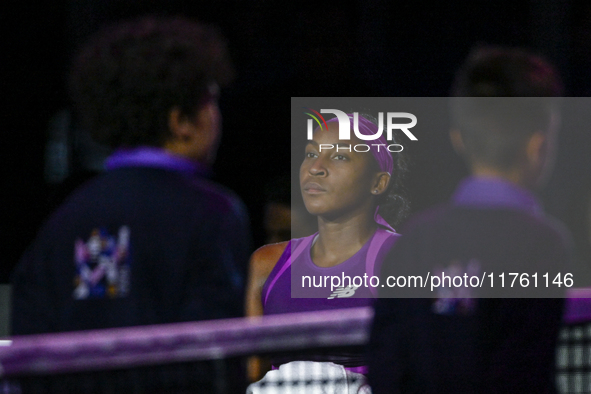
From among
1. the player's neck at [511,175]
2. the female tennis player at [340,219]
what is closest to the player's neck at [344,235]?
the female tennis player at [340,219]

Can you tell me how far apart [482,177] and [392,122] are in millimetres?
1113

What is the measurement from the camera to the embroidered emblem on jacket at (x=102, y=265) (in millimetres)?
1409

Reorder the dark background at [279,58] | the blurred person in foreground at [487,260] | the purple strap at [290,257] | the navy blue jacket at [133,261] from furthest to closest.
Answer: the dark background at [279,58] → the purple strap at [290,257] → the navy blue jacket at [133,261] → the blurred person in foreground at [487,260]

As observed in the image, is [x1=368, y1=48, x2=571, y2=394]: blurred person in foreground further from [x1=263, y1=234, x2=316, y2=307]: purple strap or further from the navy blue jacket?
[x1=263, y1=234, x2=316, y2=307]: purple strap

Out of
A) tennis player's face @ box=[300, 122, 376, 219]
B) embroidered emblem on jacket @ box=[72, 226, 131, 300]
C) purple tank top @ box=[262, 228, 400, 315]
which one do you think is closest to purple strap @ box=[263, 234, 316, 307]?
purple tank top @ box=[262, 228, 400, 315]

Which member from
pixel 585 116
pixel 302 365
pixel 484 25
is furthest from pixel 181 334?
pixel 484 25

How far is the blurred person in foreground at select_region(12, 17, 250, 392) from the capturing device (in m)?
1.41

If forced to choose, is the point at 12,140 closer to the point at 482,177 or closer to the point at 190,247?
the point at 190,247

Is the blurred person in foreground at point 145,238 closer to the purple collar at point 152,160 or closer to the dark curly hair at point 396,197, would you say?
the purple collar at point 152,160

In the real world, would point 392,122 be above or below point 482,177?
above

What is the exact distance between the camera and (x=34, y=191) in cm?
425

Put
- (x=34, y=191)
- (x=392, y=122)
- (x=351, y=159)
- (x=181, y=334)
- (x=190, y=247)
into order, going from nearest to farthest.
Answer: (x=181, y=334) < (x=190, y=247) < (x=351, y=159) < (x=392, y=122) < (x=34, y=191)

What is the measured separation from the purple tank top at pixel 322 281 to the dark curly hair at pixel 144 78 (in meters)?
0.75

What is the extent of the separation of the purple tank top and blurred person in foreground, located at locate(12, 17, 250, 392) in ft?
2.17
